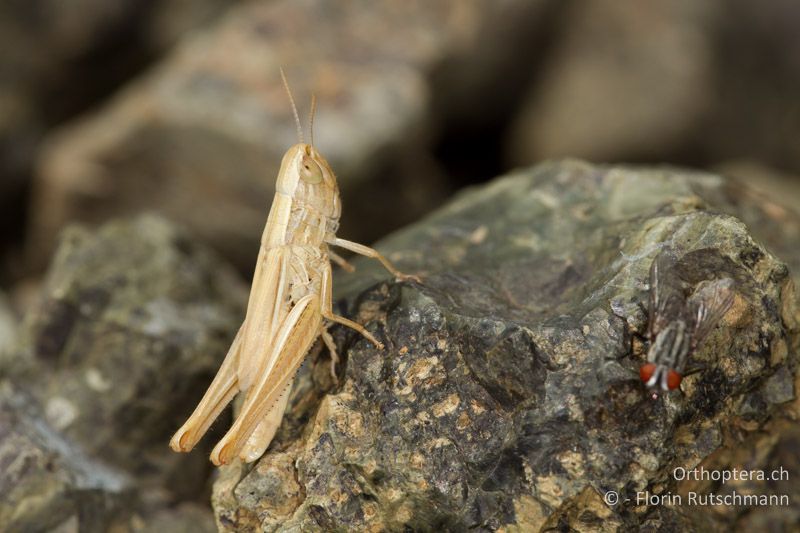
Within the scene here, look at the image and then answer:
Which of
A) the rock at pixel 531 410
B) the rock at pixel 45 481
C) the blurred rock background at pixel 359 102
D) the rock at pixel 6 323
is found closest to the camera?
the rock at pixel 531 410

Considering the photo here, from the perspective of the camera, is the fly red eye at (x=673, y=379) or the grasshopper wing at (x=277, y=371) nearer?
A: the fly red eye at (x=673, y=379)

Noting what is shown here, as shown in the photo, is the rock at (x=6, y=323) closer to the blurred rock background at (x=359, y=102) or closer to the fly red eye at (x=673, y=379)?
the blurred rock background at (x=359, y=102)

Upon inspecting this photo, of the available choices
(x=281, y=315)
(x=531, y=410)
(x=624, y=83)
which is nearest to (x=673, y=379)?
(x=531, y=410)

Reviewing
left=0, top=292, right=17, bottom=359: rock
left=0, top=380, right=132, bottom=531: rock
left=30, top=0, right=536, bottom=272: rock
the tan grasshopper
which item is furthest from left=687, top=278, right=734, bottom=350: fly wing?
left=0, top=292, right=17, bottom=359: rock

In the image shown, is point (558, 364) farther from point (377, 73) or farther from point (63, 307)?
point (377, 73)

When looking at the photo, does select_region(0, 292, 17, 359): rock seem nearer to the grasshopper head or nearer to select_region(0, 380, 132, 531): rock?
select_region(0, 380, 132, 531): rock

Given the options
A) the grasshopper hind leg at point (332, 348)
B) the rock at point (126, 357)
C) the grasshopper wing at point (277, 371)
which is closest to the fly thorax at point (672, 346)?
the grasshopper hind leg at point (332, 348)
